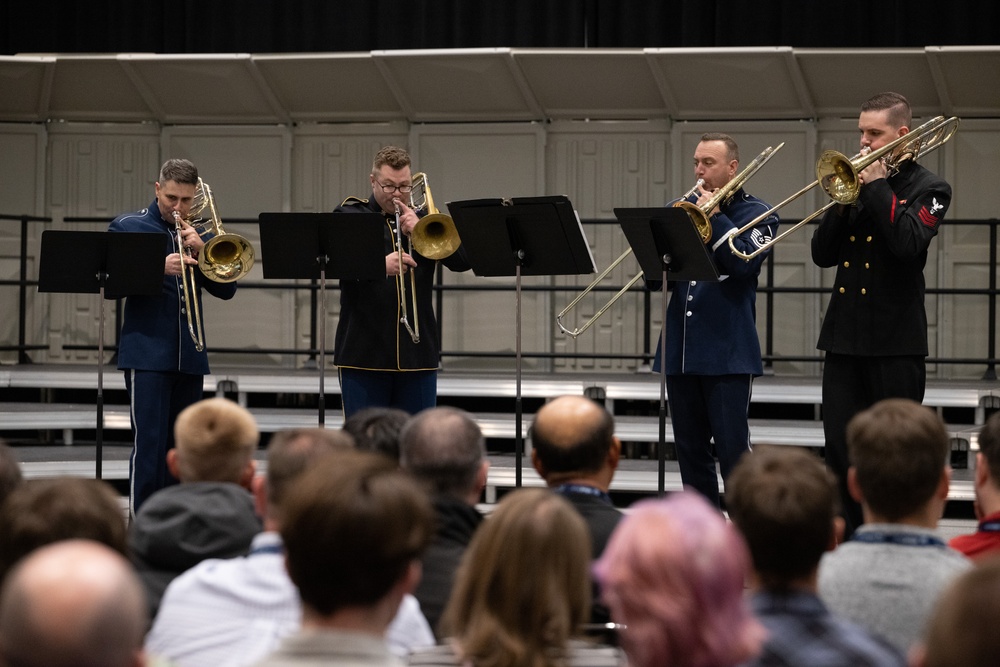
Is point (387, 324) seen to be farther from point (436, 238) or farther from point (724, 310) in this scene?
point (724, 310)

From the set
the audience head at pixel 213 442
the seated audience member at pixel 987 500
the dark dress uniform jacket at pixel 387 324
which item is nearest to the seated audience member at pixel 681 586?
the seated audience member at pixel 987 500

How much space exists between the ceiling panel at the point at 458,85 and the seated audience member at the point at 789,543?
20.7 feet

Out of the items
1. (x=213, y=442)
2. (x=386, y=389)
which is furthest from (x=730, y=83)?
(x=213, y=442)

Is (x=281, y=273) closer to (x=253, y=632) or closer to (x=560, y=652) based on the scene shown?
(x=253, y=632)

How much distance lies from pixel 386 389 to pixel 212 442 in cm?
242

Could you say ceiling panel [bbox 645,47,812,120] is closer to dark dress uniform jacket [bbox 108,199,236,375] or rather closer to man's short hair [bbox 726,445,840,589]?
dark dress uniform jacket [bbox 108,199,236,375]

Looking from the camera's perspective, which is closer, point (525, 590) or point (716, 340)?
point (525, 590)

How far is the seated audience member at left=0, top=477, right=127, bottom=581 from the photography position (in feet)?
7.06

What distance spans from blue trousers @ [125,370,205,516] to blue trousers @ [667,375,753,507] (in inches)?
83.6

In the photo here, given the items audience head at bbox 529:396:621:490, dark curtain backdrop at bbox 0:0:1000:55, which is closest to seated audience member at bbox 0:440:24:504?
audience head at bbox 529:396:621:490

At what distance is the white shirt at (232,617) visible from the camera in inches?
92.6

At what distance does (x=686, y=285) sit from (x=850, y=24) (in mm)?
4050

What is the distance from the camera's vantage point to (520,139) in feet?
28.4

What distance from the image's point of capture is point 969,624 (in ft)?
4.46
